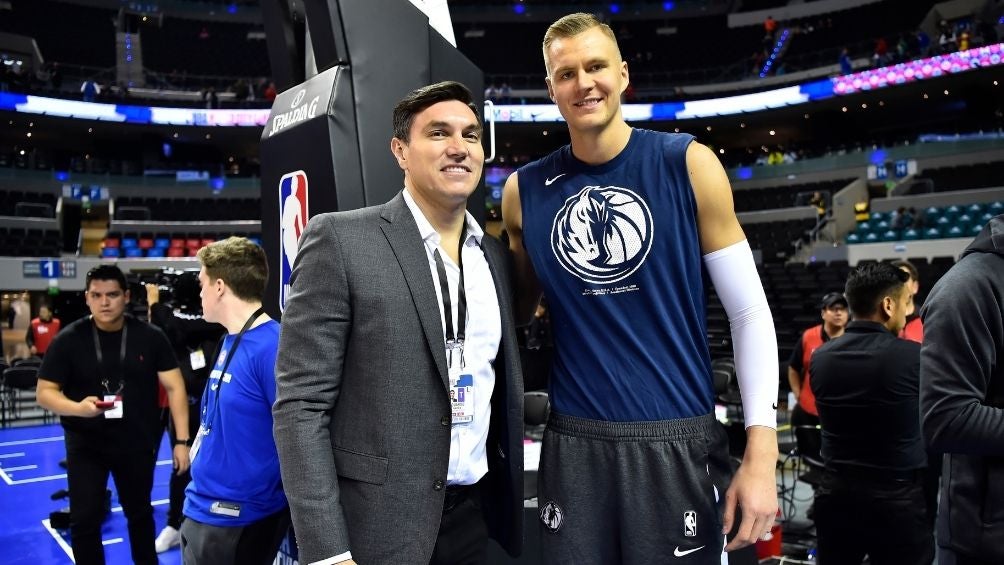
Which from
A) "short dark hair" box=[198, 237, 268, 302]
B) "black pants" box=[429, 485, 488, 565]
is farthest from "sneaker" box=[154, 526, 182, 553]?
"black pants" box=[429, 485, 488, 565]

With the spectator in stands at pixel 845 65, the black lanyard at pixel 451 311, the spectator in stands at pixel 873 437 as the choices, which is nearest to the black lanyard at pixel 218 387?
the black lanyard at pixel 451 311

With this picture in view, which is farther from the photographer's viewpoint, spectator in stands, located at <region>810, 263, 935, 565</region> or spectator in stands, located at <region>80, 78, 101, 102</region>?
spectator in stands, located at <region>80, 78, 101, 102</region>

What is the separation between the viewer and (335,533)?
1.40 m

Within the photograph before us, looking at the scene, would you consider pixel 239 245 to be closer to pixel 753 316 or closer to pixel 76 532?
pixel 753 316

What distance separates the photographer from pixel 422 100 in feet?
5.42

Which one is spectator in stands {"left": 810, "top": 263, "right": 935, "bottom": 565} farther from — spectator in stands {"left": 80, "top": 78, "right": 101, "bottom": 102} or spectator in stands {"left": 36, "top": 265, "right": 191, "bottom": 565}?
spectator in stands {"left": 80, "top": 78, "right": 101, "bottom": 102}

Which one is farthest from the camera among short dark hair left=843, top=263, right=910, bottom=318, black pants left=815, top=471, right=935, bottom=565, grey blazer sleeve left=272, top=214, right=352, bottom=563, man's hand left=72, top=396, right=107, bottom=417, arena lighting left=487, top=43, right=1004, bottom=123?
arena lighting left=487, top=43, right=1004, bottom=123

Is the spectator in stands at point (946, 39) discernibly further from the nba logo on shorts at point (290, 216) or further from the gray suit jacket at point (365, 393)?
the gray suit jacket at point (365, 393)

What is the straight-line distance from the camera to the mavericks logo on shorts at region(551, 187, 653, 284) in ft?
5.42

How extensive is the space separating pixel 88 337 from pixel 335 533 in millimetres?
3167

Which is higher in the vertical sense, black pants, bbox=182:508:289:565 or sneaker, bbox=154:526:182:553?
black pants, bbox=182:508:289:565

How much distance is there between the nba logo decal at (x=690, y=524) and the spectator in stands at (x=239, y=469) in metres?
1.44

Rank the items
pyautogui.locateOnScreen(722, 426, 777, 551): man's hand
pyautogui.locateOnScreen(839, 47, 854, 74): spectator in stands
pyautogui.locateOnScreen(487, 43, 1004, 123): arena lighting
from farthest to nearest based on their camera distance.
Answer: pyautogui.locateOnScreen(839, 47, 854, 74): spectator in stands → pyautogui.locateOnScreen(487, 43, 1004, 123): arena lighting → pyautogui.locateOnScreen(722, 426, 777, 551): man's hand

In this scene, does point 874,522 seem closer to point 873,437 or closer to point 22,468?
point 873,437
